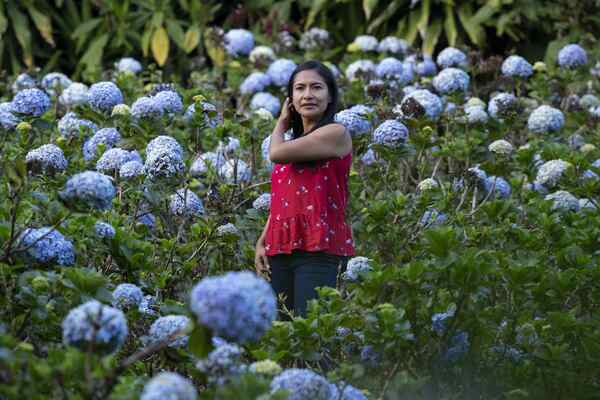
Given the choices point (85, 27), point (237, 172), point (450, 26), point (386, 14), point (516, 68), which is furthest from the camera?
point (85, 27)

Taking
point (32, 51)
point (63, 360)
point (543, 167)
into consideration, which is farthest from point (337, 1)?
point (63, 360)

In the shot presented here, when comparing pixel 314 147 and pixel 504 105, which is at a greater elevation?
pixel 504 105

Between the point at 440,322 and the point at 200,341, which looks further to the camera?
the point at 440,322

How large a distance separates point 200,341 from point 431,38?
5834 mm

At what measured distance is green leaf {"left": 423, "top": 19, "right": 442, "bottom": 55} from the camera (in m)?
7.65

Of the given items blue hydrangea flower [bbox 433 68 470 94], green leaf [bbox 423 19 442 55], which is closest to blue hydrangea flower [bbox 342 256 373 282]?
blue hydrangea flower [bbox 433 68 470 94]

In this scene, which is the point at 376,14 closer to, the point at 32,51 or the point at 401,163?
the point at 32,51

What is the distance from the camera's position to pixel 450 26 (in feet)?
25.0

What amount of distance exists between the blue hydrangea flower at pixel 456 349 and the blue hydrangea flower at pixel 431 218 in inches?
36.6

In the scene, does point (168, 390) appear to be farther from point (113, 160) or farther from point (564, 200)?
point (564, 200)

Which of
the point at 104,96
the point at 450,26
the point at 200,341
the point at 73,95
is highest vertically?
the point at 450,26

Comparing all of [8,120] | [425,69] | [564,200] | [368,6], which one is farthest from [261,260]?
[368,6]

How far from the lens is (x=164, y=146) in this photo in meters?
3.53

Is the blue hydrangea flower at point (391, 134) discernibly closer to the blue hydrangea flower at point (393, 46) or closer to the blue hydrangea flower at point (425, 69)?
the blue hydrangea flower at point (425, 69)
